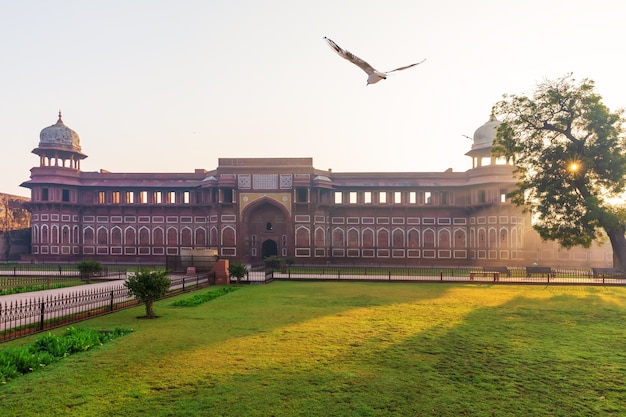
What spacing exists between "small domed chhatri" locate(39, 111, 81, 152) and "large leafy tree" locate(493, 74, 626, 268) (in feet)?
130

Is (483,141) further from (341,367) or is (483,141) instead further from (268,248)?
(341,367)

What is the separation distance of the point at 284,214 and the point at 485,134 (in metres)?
21.6

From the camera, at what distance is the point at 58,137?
37.0m

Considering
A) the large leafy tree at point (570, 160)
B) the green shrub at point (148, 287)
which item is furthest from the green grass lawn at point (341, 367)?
the large leafy tree at point (570, 160)

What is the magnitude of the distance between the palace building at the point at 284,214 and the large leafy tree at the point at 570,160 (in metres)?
13.0

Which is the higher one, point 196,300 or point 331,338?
point 331,338

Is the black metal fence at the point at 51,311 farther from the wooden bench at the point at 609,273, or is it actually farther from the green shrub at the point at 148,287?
the wooden bench at the point at 609,273

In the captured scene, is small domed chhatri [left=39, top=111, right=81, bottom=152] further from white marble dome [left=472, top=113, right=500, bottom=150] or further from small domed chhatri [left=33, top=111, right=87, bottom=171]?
white marble dome [left=472, top=113, right=500, bottom=150]

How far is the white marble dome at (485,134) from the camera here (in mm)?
35906

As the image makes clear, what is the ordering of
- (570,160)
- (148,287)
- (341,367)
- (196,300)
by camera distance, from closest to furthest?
1. (341,367)
2. (148,287)
3. (196,300)
4. (570,160)

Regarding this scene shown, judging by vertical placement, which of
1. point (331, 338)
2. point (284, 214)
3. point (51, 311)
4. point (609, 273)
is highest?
point (284, 214)

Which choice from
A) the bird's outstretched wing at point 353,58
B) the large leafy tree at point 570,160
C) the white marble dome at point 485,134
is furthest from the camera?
the white marble dome at point 485,134

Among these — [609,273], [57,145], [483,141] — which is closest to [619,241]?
[609,273]

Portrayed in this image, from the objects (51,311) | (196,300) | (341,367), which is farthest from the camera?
(196,300)
